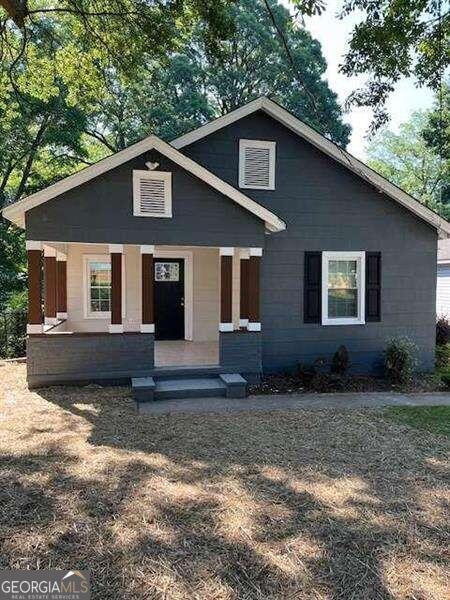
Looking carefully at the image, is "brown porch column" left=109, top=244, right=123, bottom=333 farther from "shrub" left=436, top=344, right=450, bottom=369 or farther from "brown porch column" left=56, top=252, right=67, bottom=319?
"shrub" left=436, top=344, right=450, bottom=369

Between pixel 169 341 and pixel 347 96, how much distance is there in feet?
22.7

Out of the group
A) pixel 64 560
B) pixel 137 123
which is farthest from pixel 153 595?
pixel 137 123

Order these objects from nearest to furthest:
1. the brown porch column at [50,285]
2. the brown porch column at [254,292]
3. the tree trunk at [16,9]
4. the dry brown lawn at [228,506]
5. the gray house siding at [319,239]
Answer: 1. the dry brown lawn at [228,506]
2. the tree trunk at [16,9]
3. the brown porch column at [254,292]
4. the brown porch column at [50,285]
5. the gray house siding at [319,239]

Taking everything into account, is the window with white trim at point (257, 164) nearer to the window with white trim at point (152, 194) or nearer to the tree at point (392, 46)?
the window with white trim at point (152, 194)

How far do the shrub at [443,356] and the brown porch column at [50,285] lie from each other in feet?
30.6

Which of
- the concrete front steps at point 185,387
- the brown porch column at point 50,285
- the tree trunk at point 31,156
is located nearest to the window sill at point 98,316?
the brown porch column at point 50,285

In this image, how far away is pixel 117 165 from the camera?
7988 millimetres

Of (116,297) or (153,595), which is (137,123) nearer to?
(116,297)

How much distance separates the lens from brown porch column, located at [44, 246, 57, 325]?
A: 9352mm

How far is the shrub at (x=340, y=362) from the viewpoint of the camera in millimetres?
9406

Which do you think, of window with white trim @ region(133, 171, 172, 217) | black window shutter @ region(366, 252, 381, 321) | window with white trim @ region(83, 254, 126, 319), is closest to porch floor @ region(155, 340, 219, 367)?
window with white trim @ region(83, 254, 126, 319)

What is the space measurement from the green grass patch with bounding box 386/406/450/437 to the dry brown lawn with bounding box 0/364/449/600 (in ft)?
1.21

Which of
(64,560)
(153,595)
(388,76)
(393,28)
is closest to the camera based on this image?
(153,595)

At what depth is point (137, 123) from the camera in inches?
916
